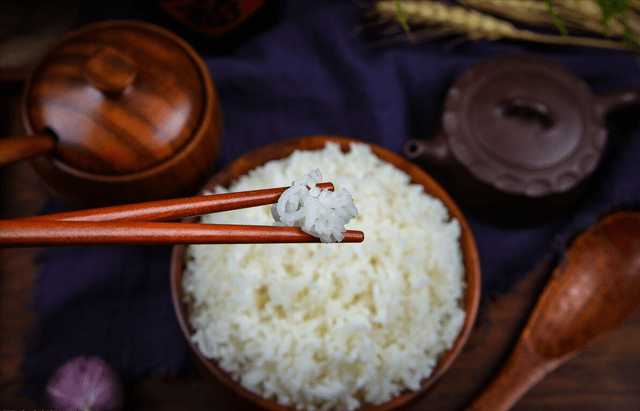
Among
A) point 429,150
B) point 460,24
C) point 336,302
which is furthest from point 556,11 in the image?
point 336,302

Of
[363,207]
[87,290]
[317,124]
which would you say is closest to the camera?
[363,207]

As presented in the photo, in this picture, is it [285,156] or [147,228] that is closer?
[147,228]

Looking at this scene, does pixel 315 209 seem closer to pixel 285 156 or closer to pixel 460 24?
pixel 285 156

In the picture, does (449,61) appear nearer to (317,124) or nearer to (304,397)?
(317,124)

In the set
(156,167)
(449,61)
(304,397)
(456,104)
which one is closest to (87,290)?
(156,167)

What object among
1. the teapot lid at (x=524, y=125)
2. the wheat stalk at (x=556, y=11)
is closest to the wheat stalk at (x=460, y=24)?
the wheat stalk at (x=556, y=11)

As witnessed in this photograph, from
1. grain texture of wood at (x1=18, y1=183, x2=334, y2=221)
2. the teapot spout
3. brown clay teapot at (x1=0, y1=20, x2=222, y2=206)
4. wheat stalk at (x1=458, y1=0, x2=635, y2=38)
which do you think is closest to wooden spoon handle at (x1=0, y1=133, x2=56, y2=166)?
brown clay teapot at (x1=0, y1=20, x2=222, y2=206)

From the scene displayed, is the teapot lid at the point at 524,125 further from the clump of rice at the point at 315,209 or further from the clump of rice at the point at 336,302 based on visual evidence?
the clump of rice at the point at 315,209

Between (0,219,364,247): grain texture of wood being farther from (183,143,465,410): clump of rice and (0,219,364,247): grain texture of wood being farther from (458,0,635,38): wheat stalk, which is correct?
(458,0,635,38): wheat stalk

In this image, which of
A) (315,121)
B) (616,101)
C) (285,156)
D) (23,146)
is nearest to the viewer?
(23,146)
